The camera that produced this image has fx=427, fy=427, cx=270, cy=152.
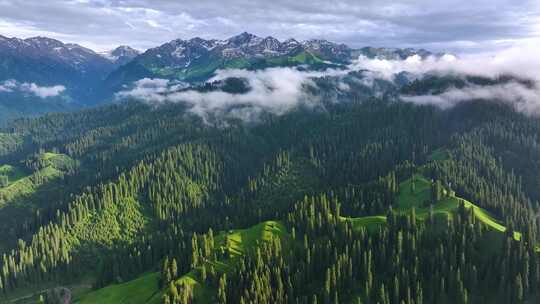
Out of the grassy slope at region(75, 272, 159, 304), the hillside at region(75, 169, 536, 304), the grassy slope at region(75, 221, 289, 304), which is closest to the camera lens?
the grassy slope at region(75, 221, 289, 304)

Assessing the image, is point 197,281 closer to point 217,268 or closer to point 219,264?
point 217,268

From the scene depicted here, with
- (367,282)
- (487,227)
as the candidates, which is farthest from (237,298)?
(487,227)

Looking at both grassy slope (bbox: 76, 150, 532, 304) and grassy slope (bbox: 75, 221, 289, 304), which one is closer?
grassy slope (bbox: 75, 221, 289, 304)

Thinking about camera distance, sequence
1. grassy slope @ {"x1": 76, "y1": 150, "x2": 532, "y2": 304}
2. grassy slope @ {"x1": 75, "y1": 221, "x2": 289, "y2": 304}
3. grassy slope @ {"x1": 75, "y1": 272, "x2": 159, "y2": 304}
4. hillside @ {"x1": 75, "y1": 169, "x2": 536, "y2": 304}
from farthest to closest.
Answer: grassy slope @ {"x1": 75, "y1": 272, "x2": 159, "y2": 304} → grassy slope @ {"x1": 76, "y1": 150, "x2": 532, "y2": 304} → hillside @ {"x1": 75, "y1": 169, "x2": 536, "y2": 304} → grassy slope @ {"x1": 75, "y1": 221, "x2": 289, "y2": 304}

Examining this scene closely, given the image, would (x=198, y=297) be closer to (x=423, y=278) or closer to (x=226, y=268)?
(x=226, y=268)

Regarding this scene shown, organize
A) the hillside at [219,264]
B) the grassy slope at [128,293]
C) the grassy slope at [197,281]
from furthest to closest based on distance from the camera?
the grassy slope at [128,293] < the hillside at [219,264] < the grassy slope at [197,281]

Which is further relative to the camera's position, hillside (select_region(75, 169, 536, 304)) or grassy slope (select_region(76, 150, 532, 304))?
grassy slope (select_region(76, 150, 532, 304))

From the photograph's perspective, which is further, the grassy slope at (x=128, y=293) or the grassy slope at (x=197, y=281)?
the grassy slope at (x=128, y=293)

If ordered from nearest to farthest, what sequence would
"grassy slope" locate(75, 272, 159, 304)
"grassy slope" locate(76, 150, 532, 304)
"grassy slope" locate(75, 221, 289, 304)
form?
1. "grassy slope" locate(75, 221, 289, 304)
2. "grassy slope" locate(76, 150, 532, 304)
3. "grassy slope" locate(75, 272, 159, 304)

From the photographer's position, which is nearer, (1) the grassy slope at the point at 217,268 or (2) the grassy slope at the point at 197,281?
(2) the grassy slope at the point at 197,281

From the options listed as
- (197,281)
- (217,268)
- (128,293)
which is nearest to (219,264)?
(217,268)

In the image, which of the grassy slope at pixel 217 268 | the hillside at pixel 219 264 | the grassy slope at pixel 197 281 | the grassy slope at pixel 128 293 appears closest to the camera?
the grassy slope at pixel 197 281
